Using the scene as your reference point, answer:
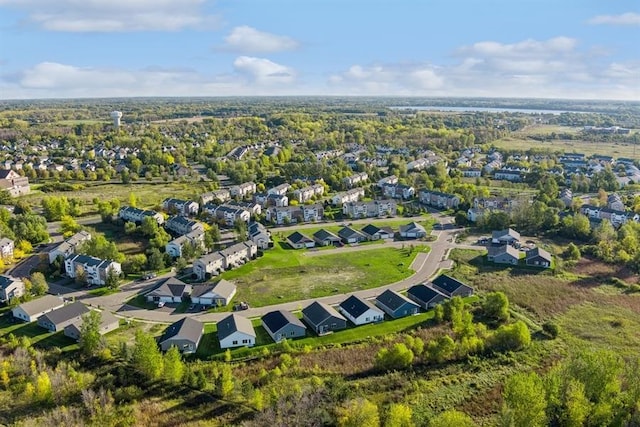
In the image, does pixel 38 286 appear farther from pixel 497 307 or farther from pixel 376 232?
pixel 497 307

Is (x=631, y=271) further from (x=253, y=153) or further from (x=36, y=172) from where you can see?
(x=36, y=172)

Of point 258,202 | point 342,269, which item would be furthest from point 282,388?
point 258,202

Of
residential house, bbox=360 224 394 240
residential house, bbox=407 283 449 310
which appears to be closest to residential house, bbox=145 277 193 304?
residential house, bbox=407 283 449 310

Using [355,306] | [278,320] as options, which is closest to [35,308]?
[278,320]

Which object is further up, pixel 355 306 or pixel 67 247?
pixel 67 247

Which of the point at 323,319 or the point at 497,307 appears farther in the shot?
the point at 497,307

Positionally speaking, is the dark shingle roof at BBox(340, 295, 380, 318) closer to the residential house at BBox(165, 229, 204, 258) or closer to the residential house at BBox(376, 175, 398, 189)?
the residential house at BBox(165, 229, 204, 258)
